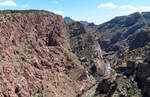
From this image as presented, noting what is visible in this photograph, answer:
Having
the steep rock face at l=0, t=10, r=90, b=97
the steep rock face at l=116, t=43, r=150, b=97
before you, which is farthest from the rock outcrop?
the steep rock face at l=116, t=43, r=150, b=97

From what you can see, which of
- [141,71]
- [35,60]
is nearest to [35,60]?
[35,60]

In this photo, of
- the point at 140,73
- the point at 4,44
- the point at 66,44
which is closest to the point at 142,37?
the point at 66,44

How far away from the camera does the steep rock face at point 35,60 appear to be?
11362 centimetres

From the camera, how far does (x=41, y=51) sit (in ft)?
486

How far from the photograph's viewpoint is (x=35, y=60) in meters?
135

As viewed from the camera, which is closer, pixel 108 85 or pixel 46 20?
pixel 108 85

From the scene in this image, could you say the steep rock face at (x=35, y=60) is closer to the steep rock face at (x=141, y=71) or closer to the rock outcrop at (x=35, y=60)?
the rock outcrop at (x=35, y=60)

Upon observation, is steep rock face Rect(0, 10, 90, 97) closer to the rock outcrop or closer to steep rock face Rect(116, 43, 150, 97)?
the rock outcrop

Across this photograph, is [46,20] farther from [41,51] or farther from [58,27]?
[41,51]

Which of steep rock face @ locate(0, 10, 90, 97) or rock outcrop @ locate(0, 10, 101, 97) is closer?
steep rock face @ locate(0, 10, 90, 97)

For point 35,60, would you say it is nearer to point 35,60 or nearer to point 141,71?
point 35,60

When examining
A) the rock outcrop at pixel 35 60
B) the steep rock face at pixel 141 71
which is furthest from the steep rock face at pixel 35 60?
the steep rock face at pixel 141 71

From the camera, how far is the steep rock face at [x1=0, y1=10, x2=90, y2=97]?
373 feet

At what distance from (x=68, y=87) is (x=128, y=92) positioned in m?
59.6
